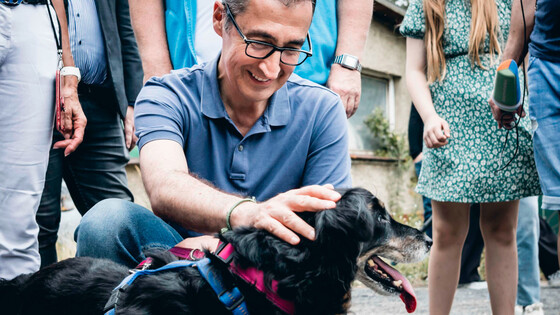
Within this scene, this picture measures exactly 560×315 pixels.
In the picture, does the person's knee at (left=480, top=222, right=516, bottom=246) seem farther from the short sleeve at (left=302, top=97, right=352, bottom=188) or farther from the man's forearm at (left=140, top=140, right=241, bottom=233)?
the man's forearm at (left=140, top=140, right=241, bottom=233)

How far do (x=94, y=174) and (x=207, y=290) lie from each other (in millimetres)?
1590

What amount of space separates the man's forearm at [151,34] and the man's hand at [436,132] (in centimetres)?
154

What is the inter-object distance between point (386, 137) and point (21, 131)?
8.72 meters

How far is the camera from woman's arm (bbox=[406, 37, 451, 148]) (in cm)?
312

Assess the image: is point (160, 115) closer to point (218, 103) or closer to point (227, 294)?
point (218, 103)

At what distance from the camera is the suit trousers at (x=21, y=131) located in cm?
247

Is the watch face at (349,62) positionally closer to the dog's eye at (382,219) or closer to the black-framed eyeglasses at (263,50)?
the black-framed eyeglasses at (263,50)

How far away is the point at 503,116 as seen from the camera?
9.56ft

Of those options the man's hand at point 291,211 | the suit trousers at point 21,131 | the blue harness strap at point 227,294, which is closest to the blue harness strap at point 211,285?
the blue harness strap at point 227,294

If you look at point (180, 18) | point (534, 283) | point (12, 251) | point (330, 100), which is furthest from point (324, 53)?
point (534, 283)

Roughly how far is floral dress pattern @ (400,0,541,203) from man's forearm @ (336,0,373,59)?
23.5 inches

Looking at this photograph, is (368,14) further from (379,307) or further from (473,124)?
(379,307)

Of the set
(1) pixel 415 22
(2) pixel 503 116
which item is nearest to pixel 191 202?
(2) pixel 503 116

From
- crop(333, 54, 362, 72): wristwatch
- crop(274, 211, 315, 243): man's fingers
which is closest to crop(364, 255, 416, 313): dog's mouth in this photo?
crop(274, 211, 315, 243): man's fingers
